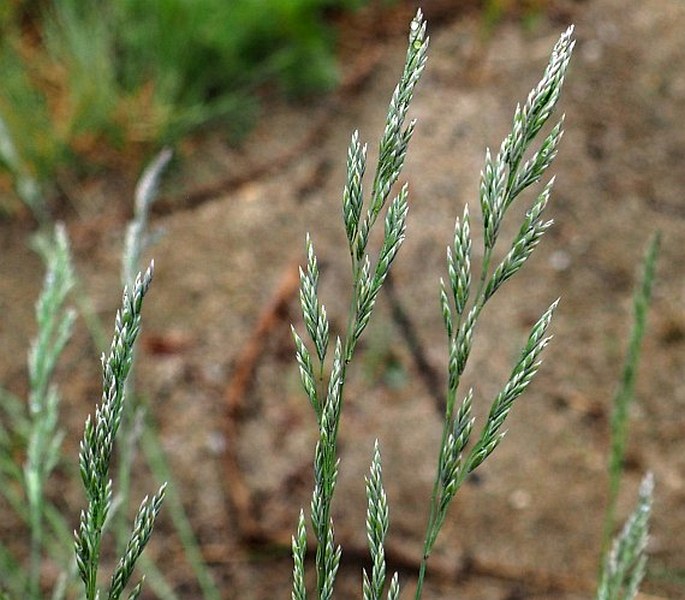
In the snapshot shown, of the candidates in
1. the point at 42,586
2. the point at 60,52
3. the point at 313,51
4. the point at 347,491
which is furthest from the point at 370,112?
the point at 42,586

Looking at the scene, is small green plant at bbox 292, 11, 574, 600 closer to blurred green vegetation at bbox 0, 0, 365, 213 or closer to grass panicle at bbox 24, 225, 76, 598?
grass panicle at bbox 24, 225, 76, 598

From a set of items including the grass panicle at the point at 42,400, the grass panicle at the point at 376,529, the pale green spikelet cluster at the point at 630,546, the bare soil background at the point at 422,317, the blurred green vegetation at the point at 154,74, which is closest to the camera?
the grass panicle at the point at 376,529

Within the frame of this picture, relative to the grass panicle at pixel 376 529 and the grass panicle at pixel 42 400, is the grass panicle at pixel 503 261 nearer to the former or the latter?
the grass panicle at pixel 376 529

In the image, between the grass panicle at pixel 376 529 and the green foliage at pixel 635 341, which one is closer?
the grass panicle at pixel 376 529

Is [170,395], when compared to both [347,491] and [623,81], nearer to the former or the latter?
[347,491]

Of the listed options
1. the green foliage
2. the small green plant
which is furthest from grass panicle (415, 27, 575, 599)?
the green foliage

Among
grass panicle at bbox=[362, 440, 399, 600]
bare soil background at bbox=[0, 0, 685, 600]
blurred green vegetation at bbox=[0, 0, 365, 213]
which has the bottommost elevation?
grass panicle at bbox=[362, 440, 399, 600]

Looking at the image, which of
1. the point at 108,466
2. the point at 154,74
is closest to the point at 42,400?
the point at 108,466

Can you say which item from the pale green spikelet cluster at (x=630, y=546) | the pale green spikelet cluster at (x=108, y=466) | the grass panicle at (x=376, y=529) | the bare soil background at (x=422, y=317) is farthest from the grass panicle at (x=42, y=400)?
the bare soil background at (x=422, y=317)
